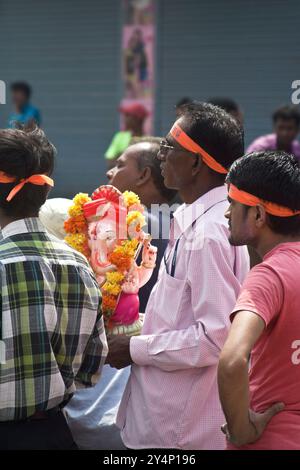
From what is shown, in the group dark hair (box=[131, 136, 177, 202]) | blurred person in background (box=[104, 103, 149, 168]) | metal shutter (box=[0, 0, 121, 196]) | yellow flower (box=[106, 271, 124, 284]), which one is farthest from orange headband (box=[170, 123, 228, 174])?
metal shutter (box=[0, 0, 121, 196])

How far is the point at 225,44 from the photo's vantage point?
35.8ft

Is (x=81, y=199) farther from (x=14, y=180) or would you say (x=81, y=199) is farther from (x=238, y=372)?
(x=238, y=372)

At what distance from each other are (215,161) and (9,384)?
3.71 feet

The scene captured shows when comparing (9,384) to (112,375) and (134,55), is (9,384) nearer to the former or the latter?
(112,375)

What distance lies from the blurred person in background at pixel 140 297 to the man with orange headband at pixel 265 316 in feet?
3.08

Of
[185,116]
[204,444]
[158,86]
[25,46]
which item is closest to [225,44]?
[158,86]

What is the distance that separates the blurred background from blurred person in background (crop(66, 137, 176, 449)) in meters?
7.11

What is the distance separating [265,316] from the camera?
208 cm

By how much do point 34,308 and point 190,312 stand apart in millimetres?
582

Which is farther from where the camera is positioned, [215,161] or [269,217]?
[215,161]

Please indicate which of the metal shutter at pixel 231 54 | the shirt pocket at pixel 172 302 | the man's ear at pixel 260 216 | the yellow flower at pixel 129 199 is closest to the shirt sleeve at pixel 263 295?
the man's ear at pixel 260 216

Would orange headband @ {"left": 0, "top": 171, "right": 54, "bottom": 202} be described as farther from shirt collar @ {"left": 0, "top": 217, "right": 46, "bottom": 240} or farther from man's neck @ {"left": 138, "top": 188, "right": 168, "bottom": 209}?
man's neck @ {"left": 138, "top": 188, "right": 168, "bottom": 209}

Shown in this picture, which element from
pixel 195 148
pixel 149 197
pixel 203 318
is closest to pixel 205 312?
pixel 203 318

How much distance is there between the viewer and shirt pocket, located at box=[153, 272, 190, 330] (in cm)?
267
